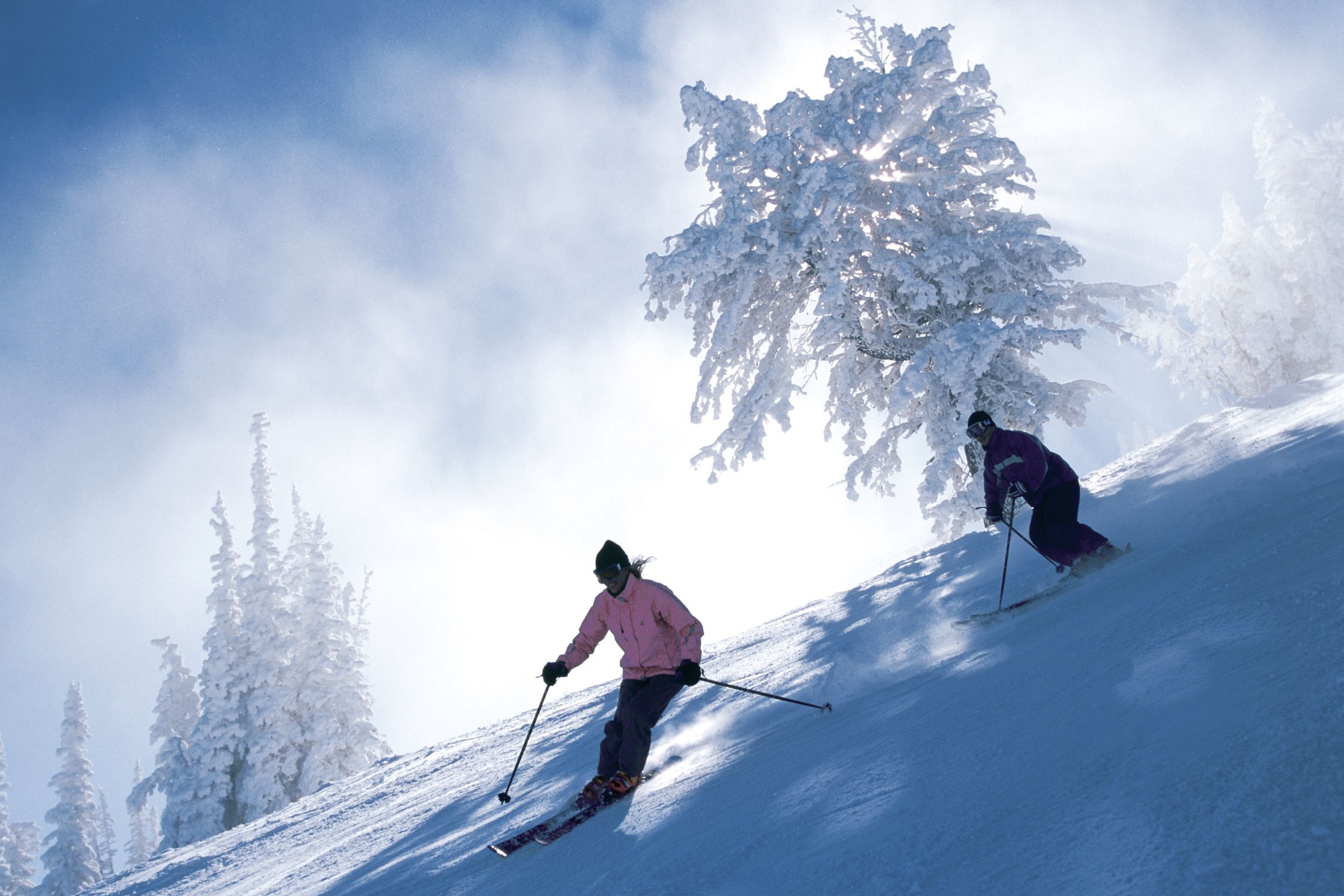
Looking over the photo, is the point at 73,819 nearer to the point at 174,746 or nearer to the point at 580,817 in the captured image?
the point at 174,746

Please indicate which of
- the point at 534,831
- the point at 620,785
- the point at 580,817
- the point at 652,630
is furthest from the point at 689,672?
the point at 534,831

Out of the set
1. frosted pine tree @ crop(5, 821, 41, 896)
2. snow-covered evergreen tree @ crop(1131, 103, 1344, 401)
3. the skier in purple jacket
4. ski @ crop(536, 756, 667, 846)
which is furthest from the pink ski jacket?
frosted pine tree @ crop(5, 821, 41, 896)

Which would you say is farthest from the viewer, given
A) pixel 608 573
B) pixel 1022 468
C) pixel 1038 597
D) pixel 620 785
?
pixel 1022 468

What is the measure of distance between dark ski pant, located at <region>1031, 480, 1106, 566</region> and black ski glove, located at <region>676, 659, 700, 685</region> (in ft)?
12.9

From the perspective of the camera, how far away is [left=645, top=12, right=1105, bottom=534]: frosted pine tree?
13648 mm

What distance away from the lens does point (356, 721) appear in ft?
99.7

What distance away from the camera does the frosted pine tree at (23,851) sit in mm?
37344

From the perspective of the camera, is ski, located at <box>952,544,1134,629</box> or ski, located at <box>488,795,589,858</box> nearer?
ski, located at <box>488,795,589,858</box>

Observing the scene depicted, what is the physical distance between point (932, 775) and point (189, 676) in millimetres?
39604

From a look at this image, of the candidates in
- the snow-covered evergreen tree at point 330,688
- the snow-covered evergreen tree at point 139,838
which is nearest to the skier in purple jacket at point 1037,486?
the snow-covered evergreen tree at point 330,688

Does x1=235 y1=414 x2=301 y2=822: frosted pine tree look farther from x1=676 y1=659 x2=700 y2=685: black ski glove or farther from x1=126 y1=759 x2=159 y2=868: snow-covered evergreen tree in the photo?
x1=126 y1=759 x2=159 y2=868: snow-covered evergreen tree

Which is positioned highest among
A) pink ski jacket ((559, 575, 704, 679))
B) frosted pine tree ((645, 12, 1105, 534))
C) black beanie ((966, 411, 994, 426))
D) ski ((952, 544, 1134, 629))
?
frosted pine tree ((645, 12, 1105, 534))

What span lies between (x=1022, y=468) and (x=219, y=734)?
31.9 meters

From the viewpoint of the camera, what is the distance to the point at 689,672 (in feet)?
18.0
